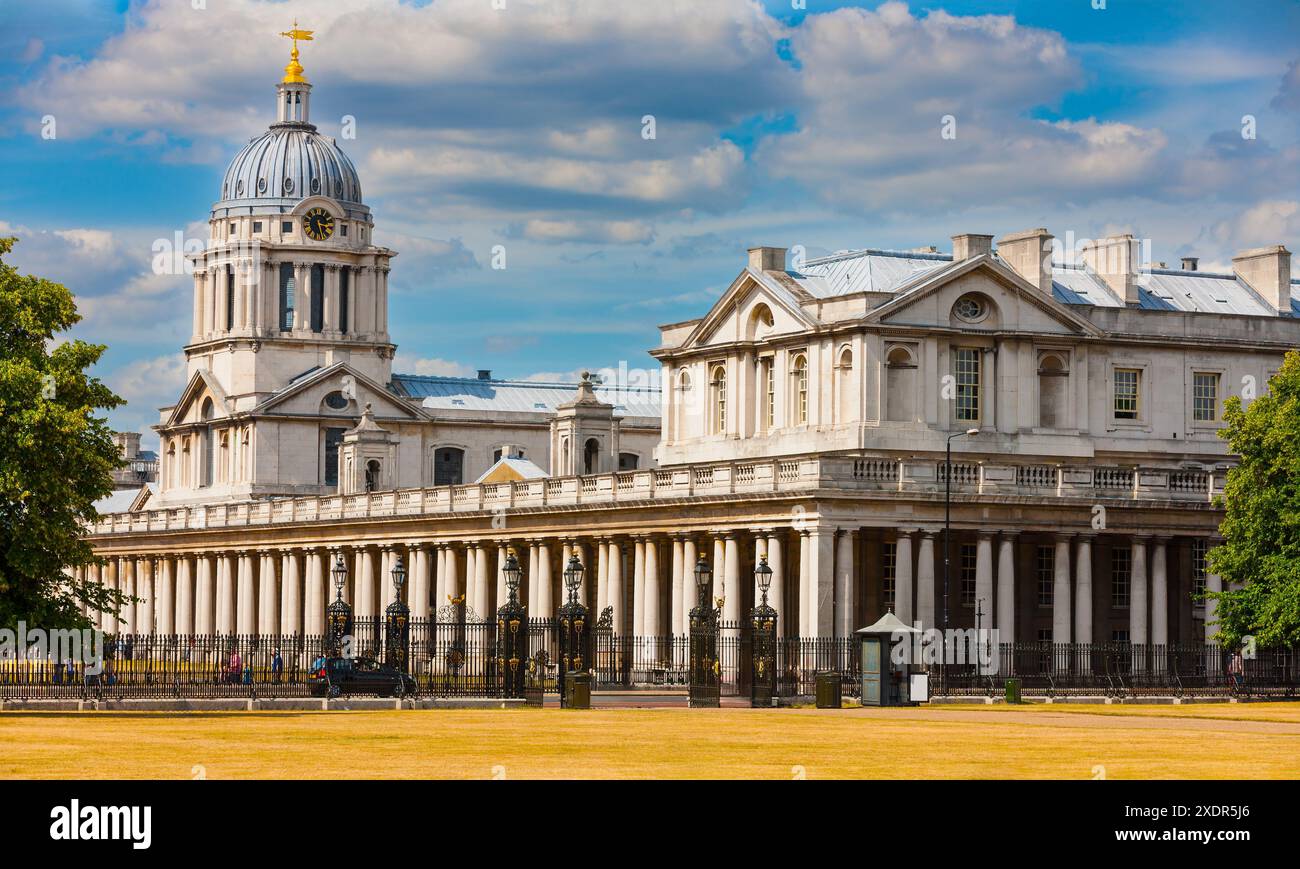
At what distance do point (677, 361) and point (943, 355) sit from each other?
50.0ft

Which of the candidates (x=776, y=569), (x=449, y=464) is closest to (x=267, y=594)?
(x=449, y=464)

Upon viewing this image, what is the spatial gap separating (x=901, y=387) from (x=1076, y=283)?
12673 millimetres

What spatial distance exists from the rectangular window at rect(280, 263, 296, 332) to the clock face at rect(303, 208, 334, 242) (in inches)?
102

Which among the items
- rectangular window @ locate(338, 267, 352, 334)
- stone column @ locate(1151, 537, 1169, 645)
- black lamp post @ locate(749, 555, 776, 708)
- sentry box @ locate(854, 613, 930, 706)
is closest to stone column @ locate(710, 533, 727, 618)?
stone column @ locate(1151, 537, 1169, 645)

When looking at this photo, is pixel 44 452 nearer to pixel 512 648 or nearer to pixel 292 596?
pixel 512 648

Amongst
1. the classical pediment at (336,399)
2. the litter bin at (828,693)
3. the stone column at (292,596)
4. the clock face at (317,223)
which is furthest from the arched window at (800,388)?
the clock face at (317,223)

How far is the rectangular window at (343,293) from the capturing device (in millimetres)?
170875

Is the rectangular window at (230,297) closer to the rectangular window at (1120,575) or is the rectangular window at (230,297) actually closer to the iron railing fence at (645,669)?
the iron railing fence at (645,669)

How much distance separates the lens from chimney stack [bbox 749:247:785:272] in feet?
354

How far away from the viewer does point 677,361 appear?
11481 centimetres

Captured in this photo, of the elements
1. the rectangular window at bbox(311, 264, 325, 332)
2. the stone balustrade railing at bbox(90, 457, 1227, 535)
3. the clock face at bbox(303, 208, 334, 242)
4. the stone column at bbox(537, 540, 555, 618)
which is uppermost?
the clock face at bbox(303, 208, 334, 242)

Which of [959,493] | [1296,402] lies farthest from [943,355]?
[1296,402]

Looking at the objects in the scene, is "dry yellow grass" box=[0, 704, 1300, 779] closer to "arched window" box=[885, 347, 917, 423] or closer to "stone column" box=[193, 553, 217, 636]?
"arched window" box=[885, 347, 917, 423]
